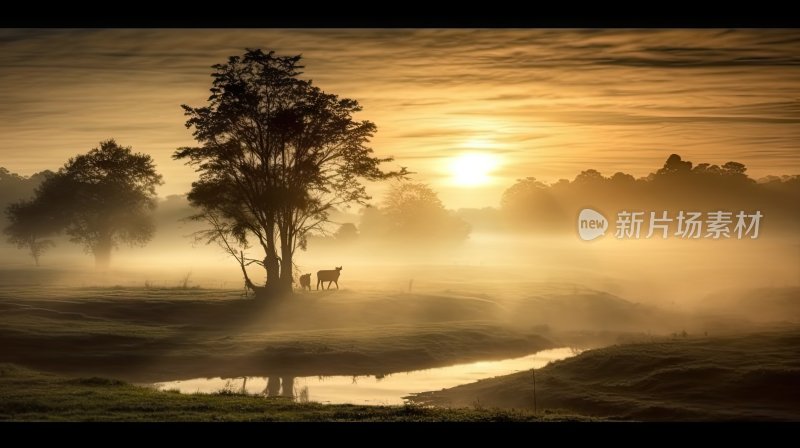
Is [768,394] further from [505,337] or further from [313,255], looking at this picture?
[313,255]

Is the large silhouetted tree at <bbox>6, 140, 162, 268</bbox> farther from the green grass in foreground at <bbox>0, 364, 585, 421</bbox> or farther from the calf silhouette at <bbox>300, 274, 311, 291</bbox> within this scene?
the green grass in foreground at <bbox>0, 364, 585, 421</bbox>

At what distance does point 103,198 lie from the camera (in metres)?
86.9

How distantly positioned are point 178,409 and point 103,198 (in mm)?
64988

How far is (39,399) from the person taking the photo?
2788cm

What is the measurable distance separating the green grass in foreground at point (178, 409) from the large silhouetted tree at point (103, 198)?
58.3m

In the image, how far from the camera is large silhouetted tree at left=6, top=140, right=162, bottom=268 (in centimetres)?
8662

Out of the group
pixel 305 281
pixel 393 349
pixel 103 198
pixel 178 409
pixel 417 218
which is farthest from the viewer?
pixel 417 218

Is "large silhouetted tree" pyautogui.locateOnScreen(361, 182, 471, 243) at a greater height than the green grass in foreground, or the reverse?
"large silhouetted tree" pyautogui.locateOnScreen(361, 182, 471, 243)

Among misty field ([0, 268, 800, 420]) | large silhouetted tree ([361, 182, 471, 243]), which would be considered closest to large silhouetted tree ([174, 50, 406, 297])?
misty field ([0, 268, 800, 420])

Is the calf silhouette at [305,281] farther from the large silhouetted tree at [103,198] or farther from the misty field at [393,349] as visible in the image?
the large silhouetted tree at [103,198]

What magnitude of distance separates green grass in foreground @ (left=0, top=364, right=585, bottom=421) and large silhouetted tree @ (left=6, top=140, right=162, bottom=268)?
58.3 metres

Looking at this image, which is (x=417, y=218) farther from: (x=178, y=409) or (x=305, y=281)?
(x=178, y=409)

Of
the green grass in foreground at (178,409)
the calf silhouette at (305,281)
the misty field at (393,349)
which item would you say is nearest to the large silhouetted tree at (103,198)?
the misty field at (393,349)

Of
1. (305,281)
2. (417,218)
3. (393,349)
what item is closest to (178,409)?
(393,349)
